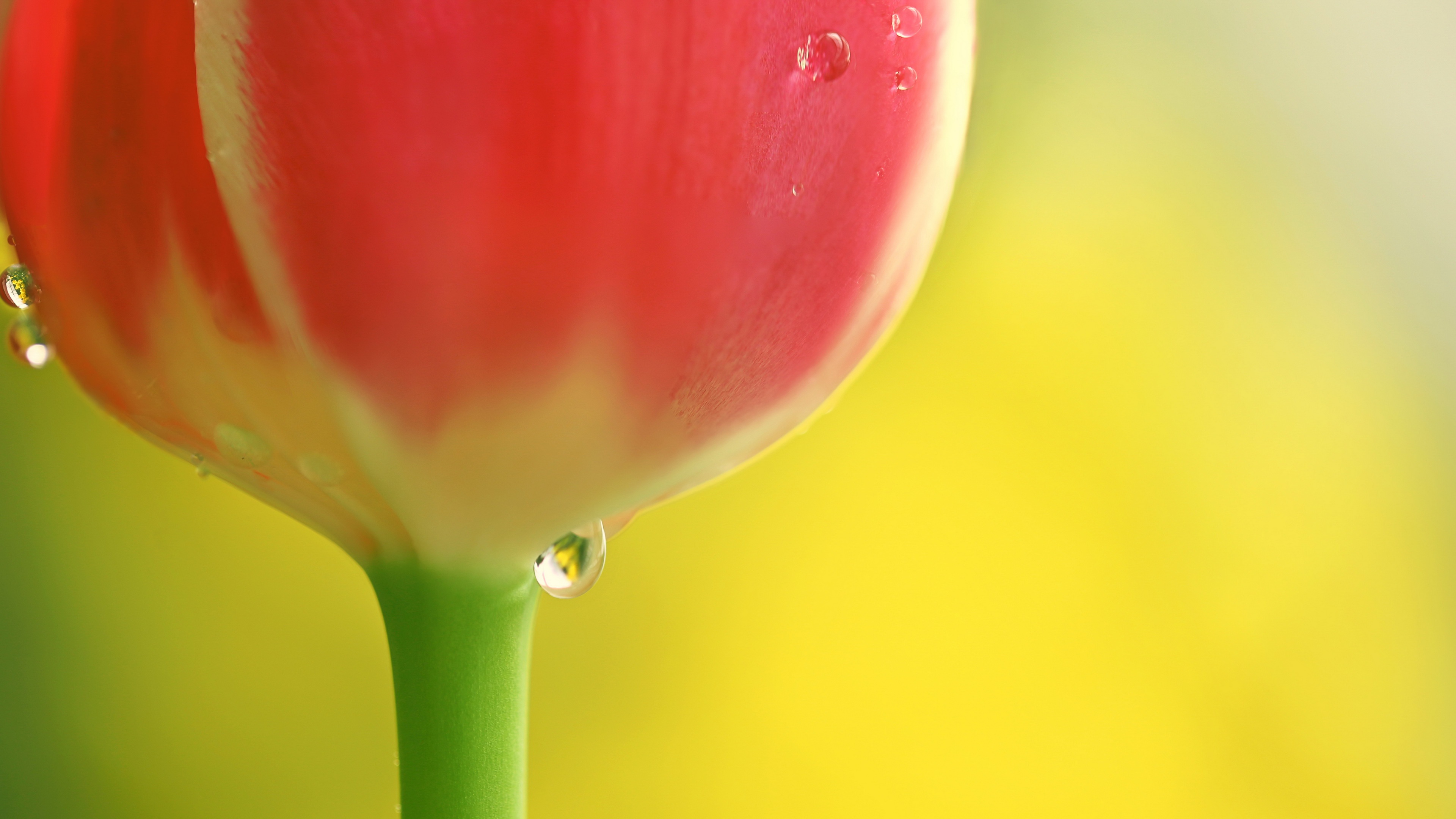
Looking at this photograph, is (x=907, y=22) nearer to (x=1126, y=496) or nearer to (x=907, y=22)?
(x=907, y=22)

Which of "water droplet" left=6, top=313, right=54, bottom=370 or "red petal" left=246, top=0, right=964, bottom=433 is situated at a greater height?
"water droplet" left=6, top=313, right=54, bottom=370

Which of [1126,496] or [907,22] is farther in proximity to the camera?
[1126,496]

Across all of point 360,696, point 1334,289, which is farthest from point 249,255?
point 1334,289

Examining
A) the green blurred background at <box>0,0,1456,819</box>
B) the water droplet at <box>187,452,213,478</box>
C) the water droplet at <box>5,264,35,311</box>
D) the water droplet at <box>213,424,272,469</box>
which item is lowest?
the water droplet at <box>213,424,272,469</box>

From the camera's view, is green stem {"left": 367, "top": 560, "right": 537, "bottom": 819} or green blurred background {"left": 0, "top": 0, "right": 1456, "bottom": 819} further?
green blurred background {"left": 0, "top": 0, "right": 1456, "bottom": 819}

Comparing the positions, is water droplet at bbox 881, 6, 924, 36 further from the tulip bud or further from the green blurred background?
the green blurred background

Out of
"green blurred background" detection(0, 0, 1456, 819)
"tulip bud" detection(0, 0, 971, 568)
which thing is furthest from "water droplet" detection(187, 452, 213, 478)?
"green blurred background" detection(0, 0, 1456, 819)

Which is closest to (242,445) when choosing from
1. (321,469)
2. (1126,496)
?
(321,469)
